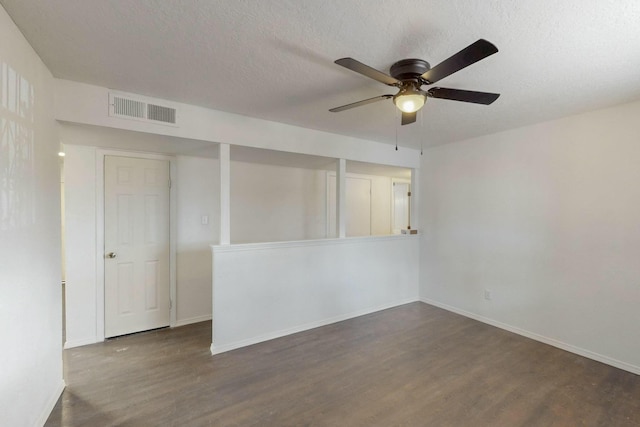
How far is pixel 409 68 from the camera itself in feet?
6.02

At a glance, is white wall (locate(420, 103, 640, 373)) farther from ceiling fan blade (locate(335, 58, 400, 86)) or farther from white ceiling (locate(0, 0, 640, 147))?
ceiling fan blade (locate(335, 58, 400, 86))

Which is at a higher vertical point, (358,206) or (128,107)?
(128,107)

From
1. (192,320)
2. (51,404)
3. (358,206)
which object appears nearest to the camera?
(51,404)

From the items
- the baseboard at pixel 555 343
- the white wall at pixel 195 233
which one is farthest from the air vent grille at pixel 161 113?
the baseboard at pixel 555 343

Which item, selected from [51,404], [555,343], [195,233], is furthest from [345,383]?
[195,233]

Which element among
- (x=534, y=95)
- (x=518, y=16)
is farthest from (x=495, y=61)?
(x=534, y=95)

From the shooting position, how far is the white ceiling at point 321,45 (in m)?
1.45

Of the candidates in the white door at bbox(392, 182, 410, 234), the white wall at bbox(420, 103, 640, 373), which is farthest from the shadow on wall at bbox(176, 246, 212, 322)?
the white door at bbox(392, 182, 410, 234)

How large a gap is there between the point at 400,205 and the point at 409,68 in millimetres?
4208

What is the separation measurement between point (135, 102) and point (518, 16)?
2.79 m

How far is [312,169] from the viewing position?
15.2 ft

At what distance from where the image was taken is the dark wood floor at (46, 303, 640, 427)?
78.6 inches

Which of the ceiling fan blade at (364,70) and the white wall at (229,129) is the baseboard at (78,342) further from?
the ceiling fan blade at (364,70)

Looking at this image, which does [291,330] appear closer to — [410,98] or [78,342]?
[78,342]
